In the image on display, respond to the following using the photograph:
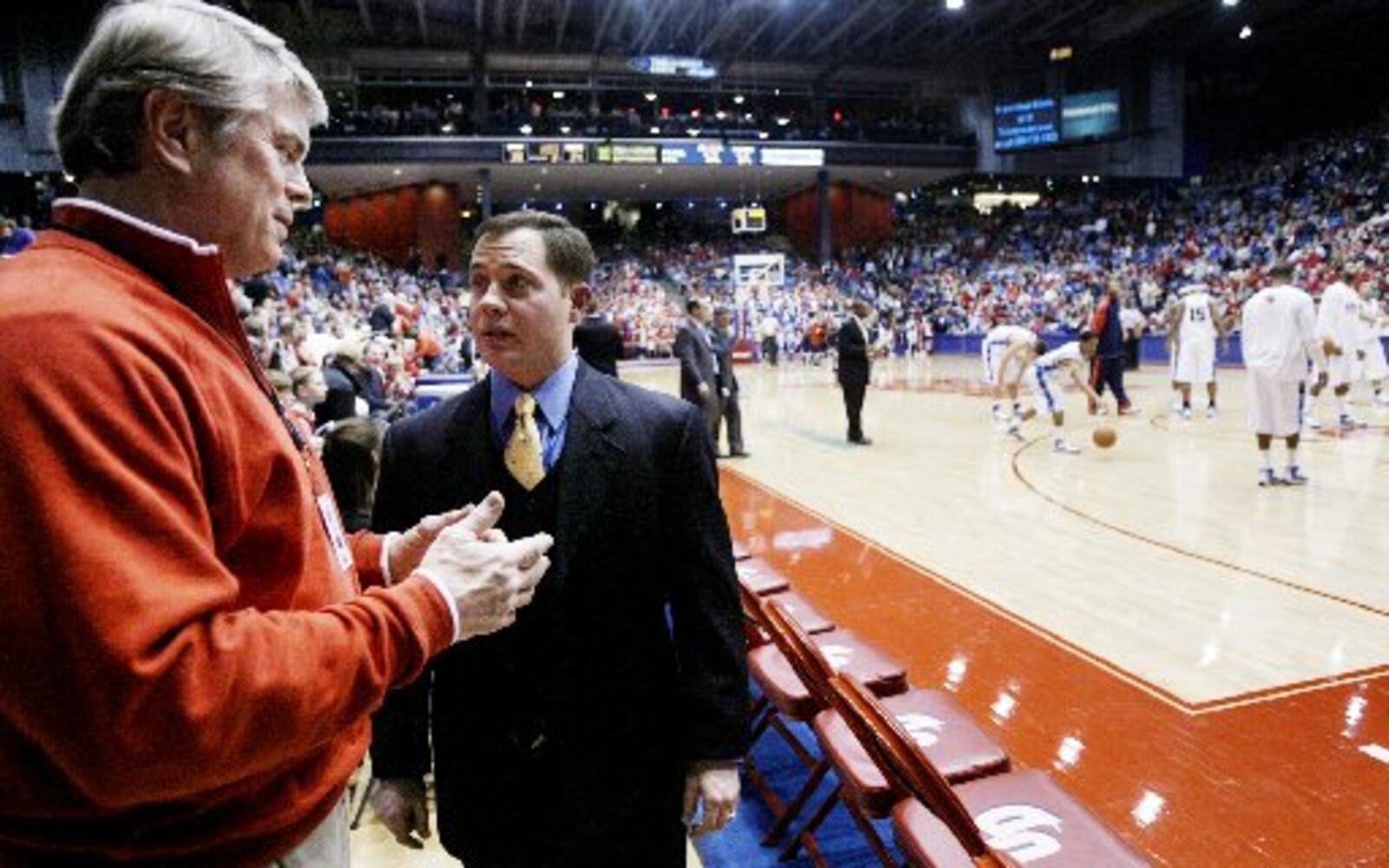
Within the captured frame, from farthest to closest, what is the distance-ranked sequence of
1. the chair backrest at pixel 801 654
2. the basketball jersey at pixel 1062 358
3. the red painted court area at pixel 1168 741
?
the basketball jersey at pixel 1062 358, the red painted court area at pixel 1168 741, the chair backrest at pixel 801 654

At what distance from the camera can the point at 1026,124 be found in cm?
2972

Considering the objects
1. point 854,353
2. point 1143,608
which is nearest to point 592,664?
point 1143,608

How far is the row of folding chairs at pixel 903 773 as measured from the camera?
202cm

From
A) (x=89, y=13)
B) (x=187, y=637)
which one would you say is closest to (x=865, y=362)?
(x=187, y=637)

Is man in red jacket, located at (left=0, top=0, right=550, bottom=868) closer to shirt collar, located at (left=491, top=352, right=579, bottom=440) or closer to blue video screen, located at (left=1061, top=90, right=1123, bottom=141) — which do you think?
shirt collar, located at (left=491, top=352, right=579, bottom=440)

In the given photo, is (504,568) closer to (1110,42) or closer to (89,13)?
(89,13)

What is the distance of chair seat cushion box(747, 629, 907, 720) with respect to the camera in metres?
2.88

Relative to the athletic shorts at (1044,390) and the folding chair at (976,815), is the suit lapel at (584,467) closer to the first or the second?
the folding chair at (976,815)

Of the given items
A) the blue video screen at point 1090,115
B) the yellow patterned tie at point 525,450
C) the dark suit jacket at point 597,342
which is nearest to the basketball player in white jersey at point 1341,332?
the dark suit jacket at point 597,342

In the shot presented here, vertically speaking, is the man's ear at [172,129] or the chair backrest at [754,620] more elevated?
the man's ear at [172,129]

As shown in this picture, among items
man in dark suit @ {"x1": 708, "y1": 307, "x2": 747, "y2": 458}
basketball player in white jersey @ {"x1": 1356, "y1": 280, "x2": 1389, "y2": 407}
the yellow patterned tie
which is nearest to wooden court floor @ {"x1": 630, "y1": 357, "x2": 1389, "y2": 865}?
man in dark suit @ {"x1": 708, "y1": 307, "x2": 747, "y2": 458}

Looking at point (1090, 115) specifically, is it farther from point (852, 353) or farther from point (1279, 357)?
point (1279, 357)

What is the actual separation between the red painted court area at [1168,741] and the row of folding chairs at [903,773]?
2.25 ft

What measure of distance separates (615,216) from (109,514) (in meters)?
37.6
